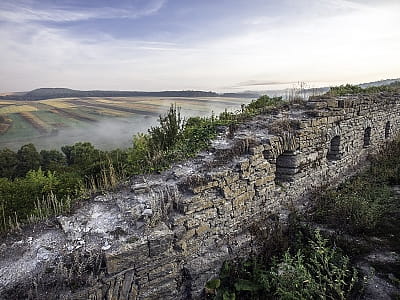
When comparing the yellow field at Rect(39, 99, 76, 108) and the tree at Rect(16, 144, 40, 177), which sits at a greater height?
the yellow field at Rect(39, 99, 76, 108)

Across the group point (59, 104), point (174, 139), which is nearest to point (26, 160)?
point (174, 139)

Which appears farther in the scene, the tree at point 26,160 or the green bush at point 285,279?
Answer: the tree at point 26,160

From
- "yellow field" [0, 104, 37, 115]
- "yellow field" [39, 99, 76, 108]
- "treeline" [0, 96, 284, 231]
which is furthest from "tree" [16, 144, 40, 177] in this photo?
"yellow field" [39, 99, 76, 108]

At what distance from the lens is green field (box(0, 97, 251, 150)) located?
774 inches

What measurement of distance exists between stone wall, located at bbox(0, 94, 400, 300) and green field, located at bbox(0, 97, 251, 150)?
9820 mm

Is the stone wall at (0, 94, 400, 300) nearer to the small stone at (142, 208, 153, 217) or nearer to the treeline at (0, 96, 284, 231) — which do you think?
the small stone at (142, 208, 153, 217)

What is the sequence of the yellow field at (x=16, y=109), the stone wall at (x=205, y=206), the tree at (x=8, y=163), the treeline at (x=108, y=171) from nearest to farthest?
the stone wall at (x=205, y=206) → the treeline at (x=108, y=171) → the tree at (x=8, y=163) → the yellow field at (x=16, y=109)

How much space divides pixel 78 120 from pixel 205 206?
73.9ft

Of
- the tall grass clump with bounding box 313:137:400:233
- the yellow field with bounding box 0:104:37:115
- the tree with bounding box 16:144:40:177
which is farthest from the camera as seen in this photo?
the yellow field with bounding box 0:104:37:115

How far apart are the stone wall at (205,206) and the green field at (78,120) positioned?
32.2ft

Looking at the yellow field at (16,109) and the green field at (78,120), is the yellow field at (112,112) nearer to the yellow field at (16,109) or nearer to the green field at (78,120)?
the green field at (78,120)

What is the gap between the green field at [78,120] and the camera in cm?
1966

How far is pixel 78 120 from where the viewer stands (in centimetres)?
2469

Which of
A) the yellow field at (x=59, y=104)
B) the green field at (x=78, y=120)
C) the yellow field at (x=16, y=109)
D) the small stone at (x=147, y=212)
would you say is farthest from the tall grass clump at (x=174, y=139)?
the yellow field at (x=59, y=104)
